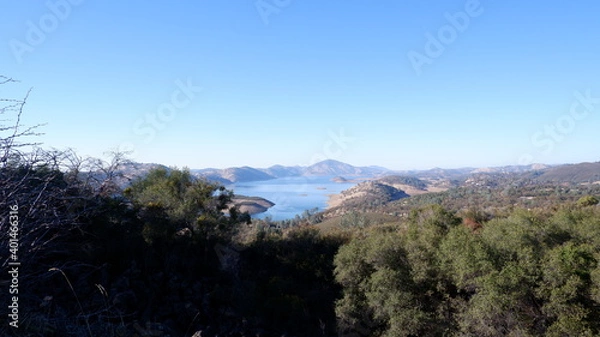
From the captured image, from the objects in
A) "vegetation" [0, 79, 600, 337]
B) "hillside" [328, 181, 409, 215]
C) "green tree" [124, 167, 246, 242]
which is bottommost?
"hillside" [328, 181, 409, 215]

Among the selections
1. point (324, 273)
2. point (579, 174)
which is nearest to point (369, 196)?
point (324, 273)

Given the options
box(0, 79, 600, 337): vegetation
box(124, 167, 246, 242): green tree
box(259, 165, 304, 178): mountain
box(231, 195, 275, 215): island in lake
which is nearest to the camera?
box(0, 79, 600, 337): vegetation

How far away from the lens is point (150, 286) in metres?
10.6

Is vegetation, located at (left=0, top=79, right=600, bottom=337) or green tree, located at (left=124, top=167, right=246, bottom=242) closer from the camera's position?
vegetation, located at (left=0, top=79, right=600, bottom=337)

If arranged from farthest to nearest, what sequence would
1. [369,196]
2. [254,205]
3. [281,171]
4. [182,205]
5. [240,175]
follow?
[281,171]
[240,175]
[369,196]
[254,205]
[182,205]

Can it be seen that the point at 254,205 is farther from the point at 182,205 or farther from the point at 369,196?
the point at 182,205

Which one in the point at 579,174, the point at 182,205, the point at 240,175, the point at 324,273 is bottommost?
the point at 324,273

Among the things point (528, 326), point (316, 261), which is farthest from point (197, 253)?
point (528, 326)

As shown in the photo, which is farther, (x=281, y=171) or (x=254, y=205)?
(x=281, y=171)

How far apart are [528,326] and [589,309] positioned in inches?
63.3

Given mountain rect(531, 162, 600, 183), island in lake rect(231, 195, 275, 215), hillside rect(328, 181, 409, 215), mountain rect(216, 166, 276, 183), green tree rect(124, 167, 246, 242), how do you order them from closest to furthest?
green tree rect(124, 167, 246, 242), island in lake rect(231, 195, 275, 215), hillside rect(328, 181, 409, 215), mountain rect(531, 162, 600, 183), mountain rect(216, 166, 276, 183)

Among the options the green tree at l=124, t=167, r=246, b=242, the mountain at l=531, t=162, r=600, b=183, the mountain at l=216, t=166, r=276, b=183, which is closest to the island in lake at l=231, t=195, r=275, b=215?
the green tree at l=124, t=167, r=246, b=242

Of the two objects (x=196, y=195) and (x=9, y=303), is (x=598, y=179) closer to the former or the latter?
(x=196, y=195)

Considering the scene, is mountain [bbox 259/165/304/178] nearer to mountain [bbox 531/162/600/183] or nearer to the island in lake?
the island in lake
